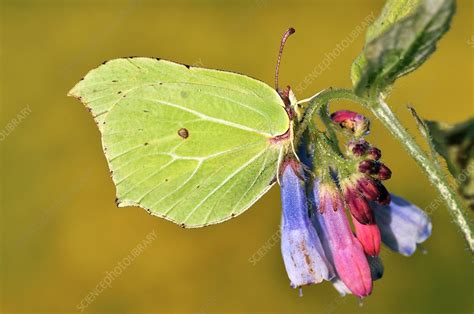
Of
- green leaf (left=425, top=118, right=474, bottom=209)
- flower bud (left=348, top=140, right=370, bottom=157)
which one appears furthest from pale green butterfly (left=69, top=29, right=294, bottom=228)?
green leaf (left=425, top=118, right=474, bottom=209)

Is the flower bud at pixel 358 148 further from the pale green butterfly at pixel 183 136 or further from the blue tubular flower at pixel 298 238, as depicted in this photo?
the pale green butterfly at pixel 183 136

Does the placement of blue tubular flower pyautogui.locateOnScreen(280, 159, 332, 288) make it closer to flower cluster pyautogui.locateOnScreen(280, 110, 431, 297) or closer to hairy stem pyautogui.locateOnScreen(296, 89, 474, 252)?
flower cluster pyautogui.locateOnScreen(280, 110, 431, 297)

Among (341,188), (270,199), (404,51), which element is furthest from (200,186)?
(270,199)

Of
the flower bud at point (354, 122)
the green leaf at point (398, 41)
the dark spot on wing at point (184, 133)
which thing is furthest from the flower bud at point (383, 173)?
the dark spot on wing at point (184, 133)

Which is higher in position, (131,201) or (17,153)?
(17,153)

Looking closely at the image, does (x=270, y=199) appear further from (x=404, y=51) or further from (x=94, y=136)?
(x=404, y=51)

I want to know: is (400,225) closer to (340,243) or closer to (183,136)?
(340,243)
